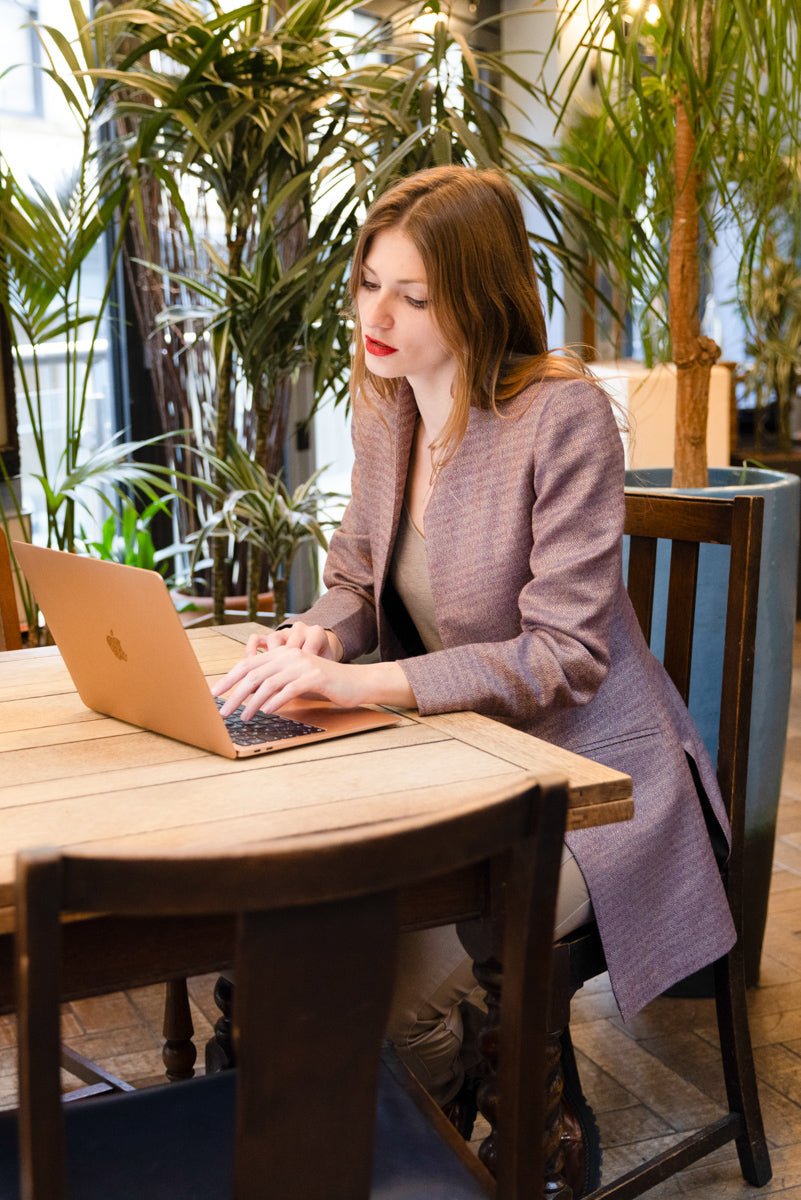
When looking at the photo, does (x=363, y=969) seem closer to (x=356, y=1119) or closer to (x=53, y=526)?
(x=356, y=1119)

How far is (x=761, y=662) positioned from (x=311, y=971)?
1460 millimetres

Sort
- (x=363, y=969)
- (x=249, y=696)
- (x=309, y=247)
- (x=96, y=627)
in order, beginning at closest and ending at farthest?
1. (x=363, y=969)
2. (x=96, y=627)
3. (x=249, y=696)
4. (x=309, y=247)

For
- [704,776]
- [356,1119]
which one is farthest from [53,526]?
[356,1119]

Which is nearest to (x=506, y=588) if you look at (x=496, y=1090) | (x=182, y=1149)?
(x=496, y=1090)

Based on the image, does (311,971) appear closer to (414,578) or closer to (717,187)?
(414,578)

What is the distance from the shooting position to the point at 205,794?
107cm

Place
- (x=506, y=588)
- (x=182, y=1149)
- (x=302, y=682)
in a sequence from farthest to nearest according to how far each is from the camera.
→ (x=506, y=588)
(x=302, y=682)
(x=182, y=1149)

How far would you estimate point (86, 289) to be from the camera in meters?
3.72

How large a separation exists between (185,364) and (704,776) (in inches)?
99.0

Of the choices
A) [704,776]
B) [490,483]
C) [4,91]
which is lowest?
[704,776]

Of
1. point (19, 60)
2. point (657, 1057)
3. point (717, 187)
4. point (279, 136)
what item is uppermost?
point (19, 60)

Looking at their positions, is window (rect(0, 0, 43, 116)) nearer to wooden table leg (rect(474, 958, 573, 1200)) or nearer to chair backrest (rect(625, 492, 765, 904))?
chair backrest (rect(625, 492, 765, 904))

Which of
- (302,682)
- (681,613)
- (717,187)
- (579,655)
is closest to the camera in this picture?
(302,682)

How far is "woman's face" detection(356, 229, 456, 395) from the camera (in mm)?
1509
